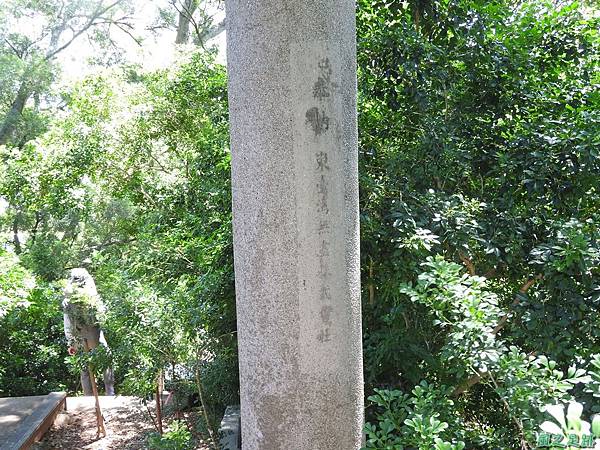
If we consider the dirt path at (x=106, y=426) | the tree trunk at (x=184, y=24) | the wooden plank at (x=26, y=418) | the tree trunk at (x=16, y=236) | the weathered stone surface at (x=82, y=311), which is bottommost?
the dirt path at (x=106, y=426)

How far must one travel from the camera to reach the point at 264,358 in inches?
51.8

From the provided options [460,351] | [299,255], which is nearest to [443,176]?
[460,351]

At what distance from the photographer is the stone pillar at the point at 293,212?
1.26 metres

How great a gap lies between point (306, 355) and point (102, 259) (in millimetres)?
4771

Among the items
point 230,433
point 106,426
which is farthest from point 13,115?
point 230,433

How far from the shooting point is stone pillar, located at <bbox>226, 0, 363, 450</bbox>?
126 cm

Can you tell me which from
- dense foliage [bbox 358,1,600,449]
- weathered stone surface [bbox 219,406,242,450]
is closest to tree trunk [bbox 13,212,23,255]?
weathered stone surface [bbox 219,406,242,450]

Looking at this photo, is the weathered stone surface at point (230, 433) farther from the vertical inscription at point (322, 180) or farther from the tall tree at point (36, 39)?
the tall tree at point (36, 39)

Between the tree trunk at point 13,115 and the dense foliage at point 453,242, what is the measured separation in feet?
19.6

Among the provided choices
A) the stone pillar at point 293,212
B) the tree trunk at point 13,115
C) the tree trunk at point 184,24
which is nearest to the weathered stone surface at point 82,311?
the stone pillar at point 293,212

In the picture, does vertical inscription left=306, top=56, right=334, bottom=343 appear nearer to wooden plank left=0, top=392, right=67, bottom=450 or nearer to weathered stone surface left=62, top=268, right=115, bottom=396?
weathered stone surface left=62, top=268, right=115, bottom=396

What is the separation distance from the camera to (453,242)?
2.04 metres

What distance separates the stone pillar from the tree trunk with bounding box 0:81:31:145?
8.97 metres

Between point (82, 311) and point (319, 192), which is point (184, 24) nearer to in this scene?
point (82, 311)
